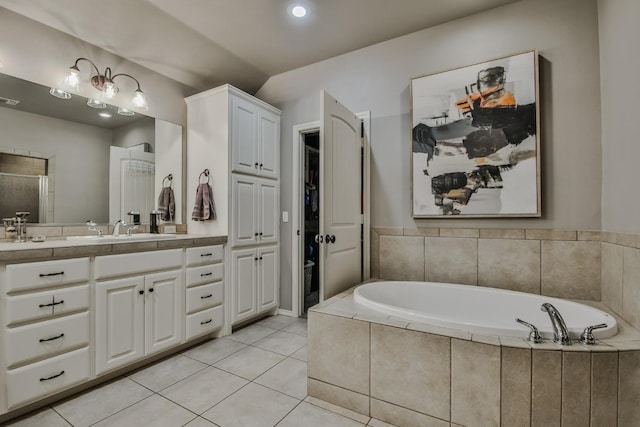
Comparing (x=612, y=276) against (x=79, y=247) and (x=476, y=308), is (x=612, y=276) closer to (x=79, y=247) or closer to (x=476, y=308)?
(x=476, y=308)

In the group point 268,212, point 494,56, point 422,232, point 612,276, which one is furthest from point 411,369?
point 494,56

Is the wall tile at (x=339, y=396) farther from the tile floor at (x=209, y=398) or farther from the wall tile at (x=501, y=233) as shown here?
the wall tile at (x=501, y=233)

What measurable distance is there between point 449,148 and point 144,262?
2445mm

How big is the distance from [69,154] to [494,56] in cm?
334

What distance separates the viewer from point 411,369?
1489 mm

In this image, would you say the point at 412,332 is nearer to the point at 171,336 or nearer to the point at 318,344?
the point at 318,344

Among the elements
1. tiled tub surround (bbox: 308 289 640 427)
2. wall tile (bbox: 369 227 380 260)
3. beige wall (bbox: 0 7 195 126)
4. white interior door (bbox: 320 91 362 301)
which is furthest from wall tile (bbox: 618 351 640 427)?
beige wall (bbox: 0 7 195 126)

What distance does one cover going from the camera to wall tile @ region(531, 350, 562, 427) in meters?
1.24

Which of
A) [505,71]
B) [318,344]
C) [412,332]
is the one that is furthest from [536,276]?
[318,344]

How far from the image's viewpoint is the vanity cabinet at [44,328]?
4.99 ft

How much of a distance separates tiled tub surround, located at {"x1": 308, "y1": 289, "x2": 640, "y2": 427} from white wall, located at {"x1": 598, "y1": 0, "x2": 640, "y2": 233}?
664 mm

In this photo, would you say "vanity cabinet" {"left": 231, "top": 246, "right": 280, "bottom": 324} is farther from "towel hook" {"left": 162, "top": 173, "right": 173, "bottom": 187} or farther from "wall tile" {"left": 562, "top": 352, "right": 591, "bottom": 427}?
"wall tile" {"left": 562, "top": 352, "right": 591, "bottom": 427}

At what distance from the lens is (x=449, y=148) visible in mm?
2379

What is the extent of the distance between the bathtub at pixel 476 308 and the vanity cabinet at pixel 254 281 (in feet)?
4.09
